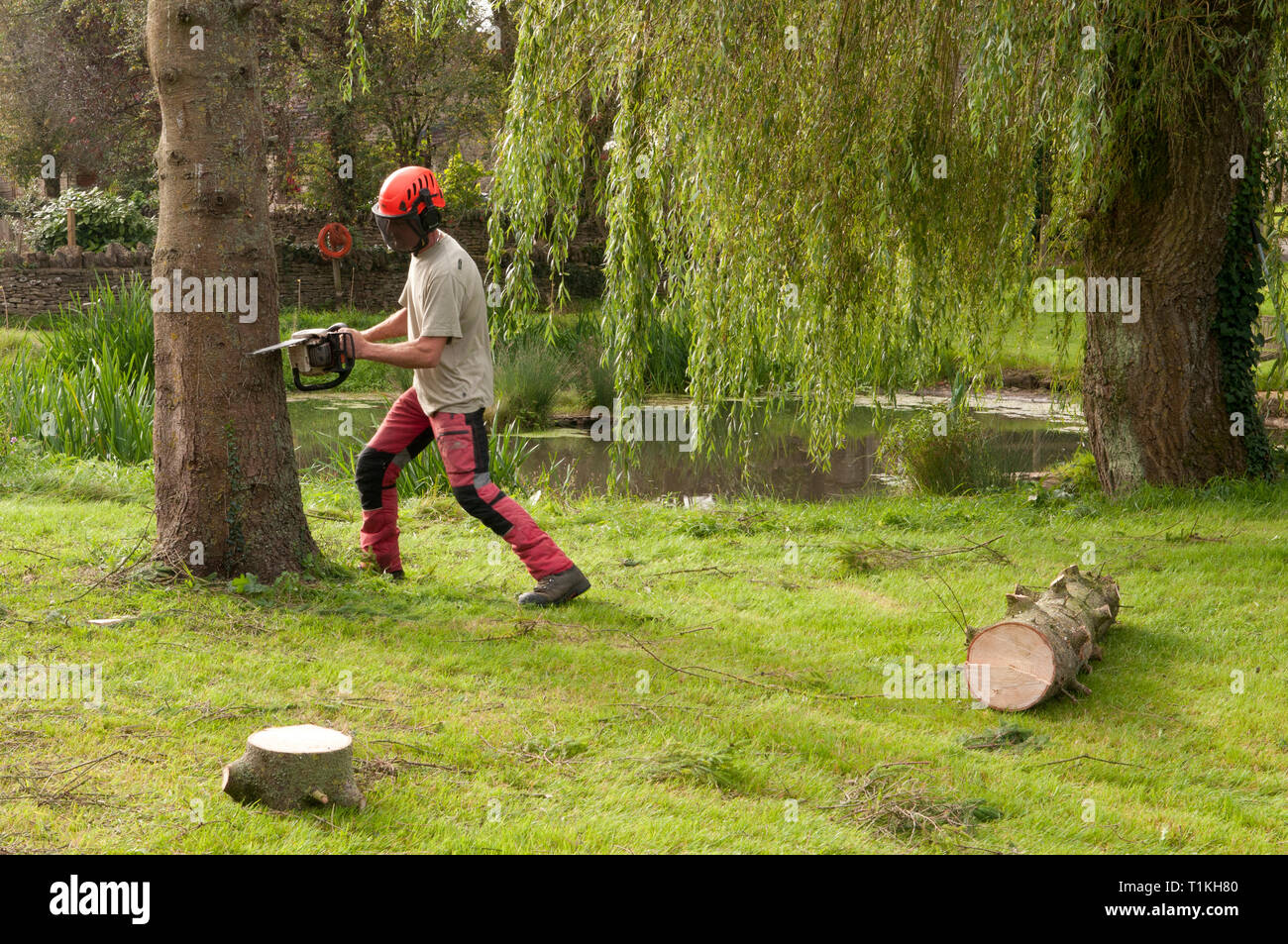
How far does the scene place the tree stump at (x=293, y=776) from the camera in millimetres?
3492

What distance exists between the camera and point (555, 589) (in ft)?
19.6

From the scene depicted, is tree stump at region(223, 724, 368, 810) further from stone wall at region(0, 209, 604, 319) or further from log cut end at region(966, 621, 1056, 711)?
stone wall at region(0, 209, 604, 319)

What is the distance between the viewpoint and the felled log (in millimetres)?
4707

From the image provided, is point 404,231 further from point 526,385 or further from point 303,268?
point 303,268

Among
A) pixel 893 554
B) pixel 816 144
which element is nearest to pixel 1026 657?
pixel 893 554

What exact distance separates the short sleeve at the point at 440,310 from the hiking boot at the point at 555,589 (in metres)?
1.28

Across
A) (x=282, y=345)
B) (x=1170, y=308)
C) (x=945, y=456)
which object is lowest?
(x=945, y=456)

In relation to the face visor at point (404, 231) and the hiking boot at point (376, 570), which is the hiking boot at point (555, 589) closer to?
the hiking boot at point (376, 570)

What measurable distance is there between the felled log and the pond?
6052 millimetres

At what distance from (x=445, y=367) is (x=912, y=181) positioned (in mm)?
3326

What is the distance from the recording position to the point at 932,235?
8.02 metres

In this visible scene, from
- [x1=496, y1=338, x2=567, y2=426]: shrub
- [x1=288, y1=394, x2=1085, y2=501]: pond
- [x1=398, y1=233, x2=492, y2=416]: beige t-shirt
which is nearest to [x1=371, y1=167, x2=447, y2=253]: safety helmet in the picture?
[x1=398, y1=233, x2=492, y2=416]: beige t-shirt

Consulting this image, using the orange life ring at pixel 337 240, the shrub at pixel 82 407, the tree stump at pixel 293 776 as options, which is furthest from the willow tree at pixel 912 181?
the orange life ring at pixel 337 240

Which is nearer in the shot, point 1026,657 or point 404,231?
point 1026,657
